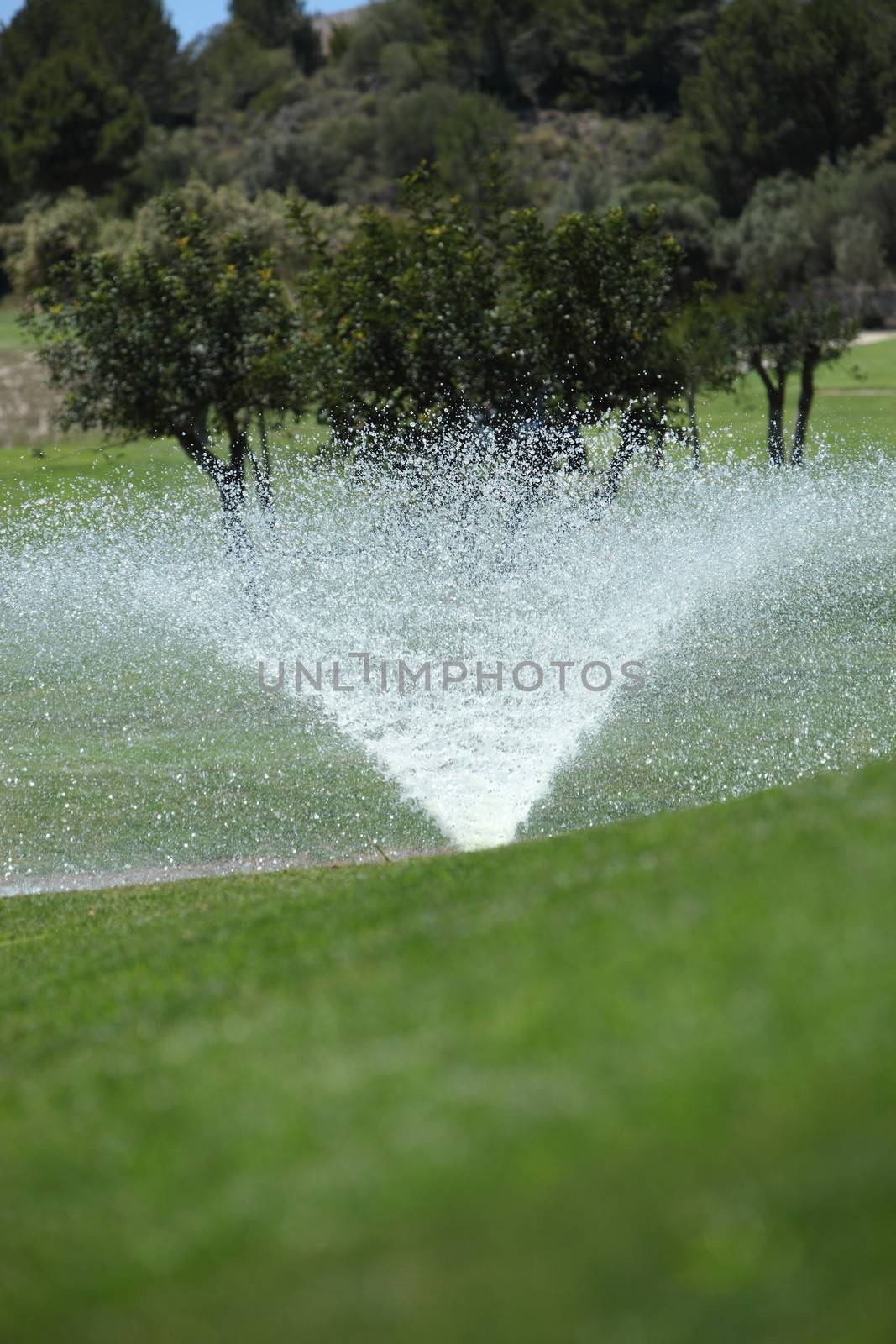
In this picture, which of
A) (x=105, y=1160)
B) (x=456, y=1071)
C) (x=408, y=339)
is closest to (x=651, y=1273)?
(x=456, y=1071)

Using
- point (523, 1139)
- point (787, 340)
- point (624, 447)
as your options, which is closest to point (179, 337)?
point (624, 447)

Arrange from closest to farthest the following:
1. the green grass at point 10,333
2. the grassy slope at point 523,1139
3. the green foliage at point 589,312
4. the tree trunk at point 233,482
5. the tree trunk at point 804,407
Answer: the grassy slope at point 523,1139 < the green foliage at point 589,312 < the tree trunk at point 233,482 < the tree trunk at point 804,407 < the green grass at point 10,333

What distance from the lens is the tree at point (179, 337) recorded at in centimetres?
1948

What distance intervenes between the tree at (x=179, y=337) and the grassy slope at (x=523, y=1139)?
15.3 m

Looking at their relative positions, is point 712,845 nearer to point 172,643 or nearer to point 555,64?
point 172,643

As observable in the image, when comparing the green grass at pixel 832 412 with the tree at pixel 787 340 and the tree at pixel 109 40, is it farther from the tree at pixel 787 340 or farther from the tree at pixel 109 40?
the tree at pixel 109 40

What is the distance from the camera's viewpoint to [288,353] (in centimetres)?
1850

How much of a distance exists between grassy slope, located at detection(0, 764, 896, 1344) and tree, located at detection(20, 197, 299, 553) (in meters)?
15.3

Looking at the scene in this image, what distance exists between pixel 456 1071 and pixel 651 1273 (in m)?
0.84

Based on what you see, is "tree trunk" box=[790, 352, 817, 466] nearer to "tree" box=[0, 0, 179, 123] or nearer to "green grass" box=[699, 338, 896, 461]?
"green grass" box=[699, 338, 896, 461]

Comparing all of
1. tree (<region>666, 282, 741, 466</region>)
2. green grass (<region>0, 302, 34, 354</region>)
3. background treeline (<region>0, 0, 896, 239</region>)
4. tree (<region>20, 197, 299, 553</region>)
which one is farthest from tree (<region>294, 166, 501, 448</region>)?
background treeline (<region>0, 0, 896, 239</region>)

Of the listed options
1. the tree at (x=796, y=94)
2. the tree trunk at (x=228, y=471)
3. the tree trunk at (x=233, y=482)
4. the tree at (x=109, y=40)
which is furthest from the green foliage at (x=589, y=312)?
the tree at (x=109, y=40)

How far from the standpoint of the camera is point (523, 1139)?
10.6 ft

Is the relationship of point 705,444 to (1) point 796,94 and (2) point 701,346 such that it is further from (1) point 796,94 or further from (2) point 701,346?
(1) point 796,94
